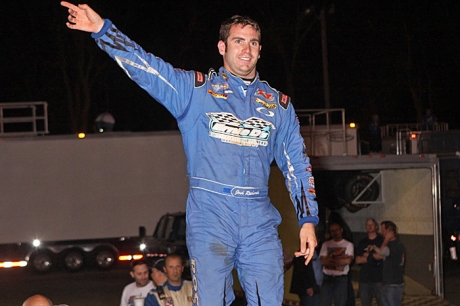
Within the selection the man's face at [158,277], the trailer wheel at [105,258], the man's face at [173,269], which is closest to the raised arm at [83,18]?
the man's face at [173,269]

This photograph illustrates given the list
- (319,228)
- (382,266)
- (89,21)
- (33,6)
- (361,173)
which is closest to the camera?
(89,21)

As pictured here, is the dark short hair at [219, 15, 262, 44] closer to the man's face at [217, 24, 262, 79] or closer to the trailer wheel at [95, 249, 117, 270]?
the man's face at [217, 24, 262, 79]

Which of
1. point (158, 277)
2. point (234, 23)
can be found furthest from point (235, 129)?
point (158, 277)

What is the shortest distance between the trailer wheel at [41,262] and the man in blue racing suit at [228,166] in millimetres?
15267

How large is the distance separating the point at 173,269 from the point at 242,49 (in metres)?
4.02

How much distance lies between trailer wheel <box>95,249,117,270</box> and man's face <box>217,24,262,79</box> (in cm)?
1538

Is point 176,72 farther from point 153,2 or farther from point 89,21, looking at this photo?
point 153,2

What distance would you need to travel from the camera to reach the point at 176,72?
4039 millimetres

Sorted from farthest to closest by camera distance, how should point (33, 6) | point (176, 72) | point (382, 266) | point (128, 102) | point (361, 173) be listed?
point (128, 102)
point (33, 6)
point (361, 173)
point (382, 266)
point (176, 72)

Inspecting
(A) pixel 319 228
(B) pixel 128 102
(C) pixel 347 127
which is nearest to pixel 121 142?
(C) pixel 347 127

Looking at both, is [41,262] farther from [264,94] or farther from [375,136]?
[264,94]

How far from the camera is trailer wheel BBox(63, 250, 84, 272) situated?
18.9 meters

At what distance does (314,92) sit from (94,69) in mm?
11144

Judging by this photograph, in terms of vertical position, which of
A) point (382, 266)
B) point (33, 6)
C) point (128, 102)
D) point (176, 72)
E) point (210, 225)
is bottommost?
point (382, 266)
